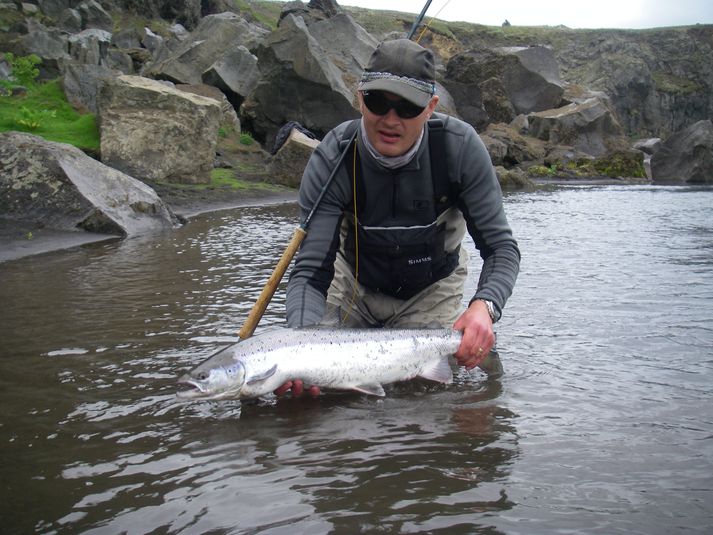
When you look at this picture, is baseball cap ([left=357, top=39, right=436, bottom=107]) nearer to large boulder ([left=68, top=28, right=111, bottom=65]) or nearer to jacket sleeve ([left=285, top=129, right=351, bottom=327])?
jacket sleeve ([left=285, top=129, right=351, bottom=327])

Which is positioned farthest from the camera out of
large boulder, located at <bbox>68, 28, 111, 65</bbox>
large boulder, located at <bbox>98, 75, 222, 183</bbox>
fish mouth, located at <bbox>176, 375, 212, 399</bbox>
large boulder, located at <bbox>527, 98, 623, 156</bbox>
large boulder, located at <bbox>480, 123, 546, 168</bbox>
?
large boulder, located at <bbox>527, 98, 623, 156</bbox>

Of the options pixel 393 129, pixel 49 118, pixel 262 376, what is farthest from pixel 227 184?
pixel 262 376

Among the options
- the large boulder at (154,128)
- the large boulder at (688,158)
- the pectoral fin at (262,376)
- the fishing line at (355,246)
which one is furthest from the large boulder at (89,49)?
the pectoral fin at (262,376)

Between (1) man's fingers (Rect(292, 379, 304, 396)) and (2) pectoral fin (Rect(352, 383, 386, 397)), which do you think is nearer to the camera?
(1) man's fingers (Rect(292, 379, 304, 396))

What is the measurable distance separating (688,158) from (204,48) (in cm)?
2458

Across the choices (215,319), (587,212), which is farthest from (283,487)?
(587,212)

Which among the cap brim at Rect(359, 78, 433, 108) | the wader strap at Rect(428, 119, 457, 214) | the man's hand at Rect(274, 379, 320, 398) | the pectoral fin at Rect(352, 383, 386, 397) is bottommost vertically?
the pectoral fin at Rect(352, 383, 386, 397)

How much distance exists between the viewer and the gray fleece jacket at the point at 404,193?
467cm

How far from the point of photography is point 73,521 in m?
3.06

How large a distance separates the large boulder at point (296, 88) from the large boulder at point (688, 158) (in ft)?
63.1

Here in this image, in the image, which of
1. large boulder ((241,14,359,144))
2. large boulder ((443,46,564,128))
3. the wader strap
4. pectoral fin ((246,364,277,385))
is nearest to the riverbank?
large boulder ((241,14,359,144))

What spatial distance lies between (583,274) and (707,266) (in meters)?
1.98

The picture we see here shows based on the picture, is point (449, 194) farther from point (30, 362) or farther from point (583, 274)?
point (583, 274)

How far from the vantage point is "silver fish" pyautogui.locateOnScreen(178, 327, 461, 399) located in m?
3.96
